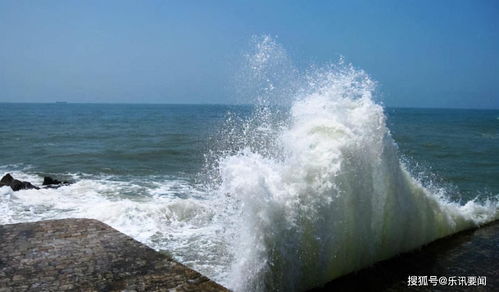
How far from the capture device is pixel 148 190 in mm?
12945

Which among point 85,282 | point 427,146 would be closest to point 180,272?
point 85,282

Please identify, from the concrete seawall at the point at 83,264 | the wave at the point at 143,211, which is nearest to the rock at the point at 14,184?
the wave at the point at 143,211

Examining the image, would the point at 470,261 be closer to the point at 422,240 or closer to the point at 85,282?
the point at 422,240

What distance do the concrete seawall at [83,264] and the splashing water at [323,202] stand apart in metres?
1.03

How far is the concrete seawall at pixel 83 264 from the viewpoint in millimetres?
4484

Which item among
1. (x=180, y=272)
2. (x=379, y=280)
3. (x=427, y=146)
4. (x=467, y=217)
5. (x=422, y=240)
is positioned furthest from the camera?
(x=427, y=146)

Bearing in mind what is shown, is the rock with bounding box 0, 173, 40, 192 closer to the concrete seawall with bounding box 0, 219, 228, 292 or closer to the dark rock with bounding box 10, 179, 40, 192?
the dark rock with bounding box 10, 179, 40, 192

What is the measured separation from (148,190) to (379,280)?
8.58 meters

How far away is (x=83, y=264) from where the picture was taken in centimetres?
504

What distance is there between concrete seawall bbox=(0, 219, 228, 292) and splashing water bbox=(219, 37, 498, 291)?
3.37ft

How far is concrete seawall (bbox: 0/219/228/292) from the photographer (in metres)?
4.48

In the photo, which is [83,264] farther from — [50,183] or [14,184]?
[50,183]

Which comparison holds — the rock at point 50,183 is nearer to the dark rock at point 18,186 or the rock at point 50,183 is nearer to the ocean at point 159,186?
the ocean at point 159,186

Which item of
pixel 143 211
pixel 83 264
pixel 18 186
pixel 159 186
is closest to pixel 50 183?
pixel 18 186
